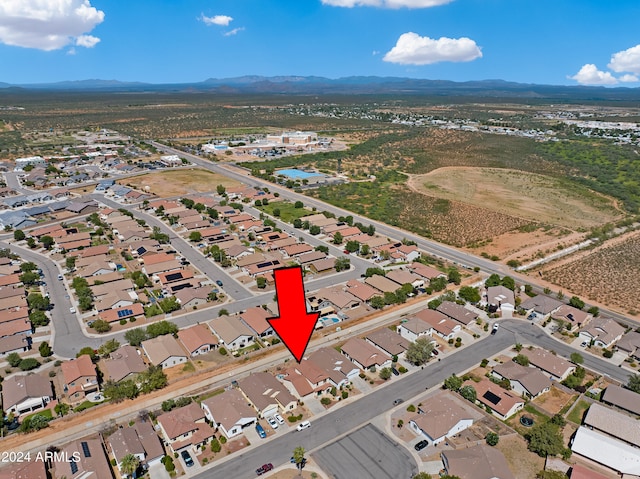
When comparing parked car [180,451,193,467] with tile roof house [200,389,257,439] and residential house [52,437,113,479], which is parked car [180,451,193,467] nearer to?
tile roof house [200,389,257,439]

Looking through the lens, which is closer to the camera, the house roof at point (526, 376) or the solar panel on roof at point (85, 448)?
the solar panel on roof at point (85, 448)

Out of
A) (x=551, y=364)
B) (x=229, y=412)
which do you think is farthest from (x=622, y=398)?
Result: (x=229, y=412)

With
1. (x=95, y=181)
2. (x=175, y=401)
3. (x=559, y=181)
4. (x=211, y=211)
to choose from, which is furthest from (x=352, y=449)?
(x=559, y=181)

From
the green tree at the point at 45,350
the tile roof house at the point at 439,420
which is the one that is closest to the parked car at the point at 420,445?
the tile roof house at the point at 439,420

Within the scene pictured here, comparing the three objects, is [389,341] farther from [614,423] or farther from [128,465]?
[128,465]

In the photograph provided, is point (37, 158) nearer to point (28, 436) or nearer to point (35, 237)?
point (35, 237)

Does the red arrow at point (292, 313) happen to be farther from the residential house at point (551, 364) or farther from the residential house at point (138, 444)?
the residential house at point (551, 364)
